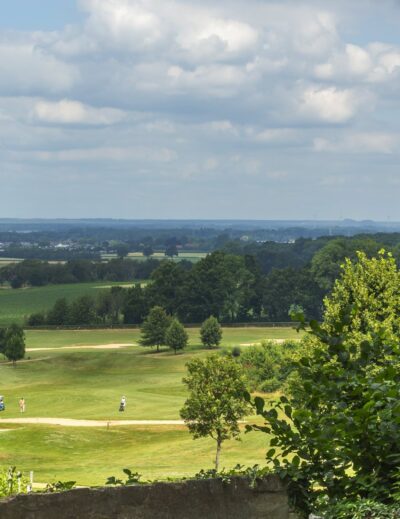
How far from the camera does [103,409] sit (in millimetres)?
71125

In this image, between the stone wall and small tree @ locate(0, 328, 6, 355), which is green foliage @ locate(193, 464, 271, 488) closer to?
the stone wall

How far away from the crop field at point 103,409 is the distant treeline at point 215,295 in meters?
14.6

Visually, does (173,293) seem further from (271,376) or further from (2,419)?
(2,419)

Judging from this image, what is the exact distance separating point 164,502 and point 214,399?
36.1m

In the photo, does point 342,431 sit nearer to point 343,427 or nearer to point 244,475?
point 343,427

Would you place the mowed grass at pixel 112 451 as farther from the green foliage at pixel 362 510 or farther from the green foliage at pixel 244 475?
the green foliage at pixel 362 510

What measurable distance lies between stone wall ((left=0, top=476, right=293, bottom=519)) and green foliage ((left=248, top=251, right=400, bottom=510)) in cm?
30

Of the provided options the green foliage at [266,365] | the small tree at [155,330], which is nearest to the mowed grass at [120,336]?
the small tree at [155,330]

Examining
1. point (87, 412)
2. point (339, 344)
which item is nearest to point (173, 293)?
point (87, 412)

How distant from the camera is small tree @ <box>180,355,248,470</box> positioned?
4522 centimetres

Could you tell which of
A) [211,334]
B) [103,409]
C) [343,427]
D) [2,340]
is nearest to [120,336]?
[211,334]

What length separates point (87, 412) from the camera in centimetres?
6975

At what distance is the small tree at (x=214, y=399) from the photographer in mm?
45219

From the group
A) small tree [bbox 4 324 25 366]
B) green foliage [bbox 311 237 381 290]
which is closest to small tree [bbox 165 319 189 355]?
small tree [bbox 4 324 25 366]
